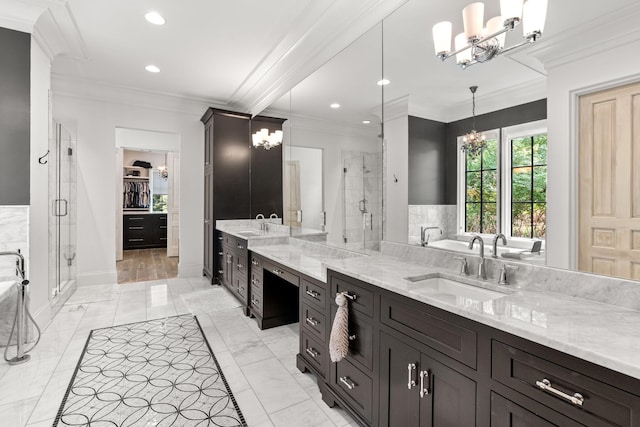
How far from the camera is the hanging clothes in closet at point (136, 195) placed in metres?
9.09

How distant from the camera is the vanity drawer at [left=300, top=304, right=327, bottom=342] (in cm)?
215

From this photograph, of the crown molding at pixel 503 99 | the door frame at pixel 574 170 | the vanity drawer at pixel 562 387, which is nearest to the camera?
the vanity drawer at pixel 562 387

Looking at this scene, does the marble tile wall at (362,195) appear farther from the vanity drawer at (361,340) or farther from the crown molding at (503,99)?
the vanity drawer at (361,340)

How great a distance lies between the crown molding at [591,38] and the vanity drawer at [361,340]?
1.51 metres

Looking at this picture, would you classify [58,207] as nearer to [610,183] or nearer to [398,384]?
[398,384]

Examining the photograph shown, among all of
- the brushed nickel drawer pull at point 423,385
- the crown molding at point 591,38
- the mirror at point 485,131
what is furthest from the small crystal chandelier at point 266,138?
the brushed nickel drawer pull at point 423,385

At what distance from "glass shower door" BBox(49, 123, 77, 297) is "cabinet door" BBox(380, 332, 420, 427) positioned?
3786mm

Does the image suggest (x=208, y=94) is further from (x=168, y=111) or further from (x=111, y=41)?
(x=111, y=41)

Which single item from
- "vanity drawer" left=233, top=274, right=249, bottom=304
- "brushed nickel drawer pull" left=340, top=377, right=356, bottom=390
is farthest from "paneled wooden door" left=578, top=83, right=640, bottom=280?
"vanity drawer" left=233, top=274, right=249, bottom=304

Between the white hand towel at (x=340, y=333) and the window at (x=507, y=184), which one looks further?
the white hand towel at (x=340, y=333)

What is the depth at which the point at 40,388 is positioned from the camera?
221 cm

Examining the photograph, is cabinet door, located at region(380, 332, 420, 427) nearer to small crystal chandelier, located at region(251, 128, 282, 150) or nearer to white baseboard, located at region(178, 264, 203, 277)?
small crystal chandelier, located at region(251, 128, 282, 150)

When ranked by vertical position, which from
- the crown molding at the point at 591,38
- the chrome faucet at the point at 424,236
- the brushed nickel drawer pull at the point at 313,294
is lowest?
the brushed nickel drawer pull at the point at 313,294

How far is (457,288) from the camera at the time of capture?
174 centimetres
